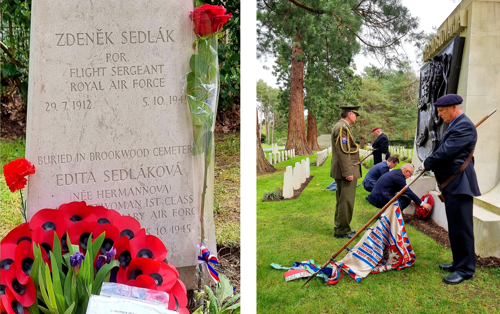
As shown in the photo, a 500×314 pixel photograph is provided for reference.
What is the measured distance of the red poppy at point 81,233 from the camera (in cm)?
166

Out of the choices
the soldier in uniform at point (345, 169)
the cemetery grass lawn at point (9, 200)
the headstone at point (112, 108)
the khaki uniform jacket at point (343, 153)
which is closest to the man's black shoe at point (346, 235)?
the soldier in uniform at point (345, 169)

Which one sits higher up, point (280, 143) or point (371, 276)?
point (280, 143)

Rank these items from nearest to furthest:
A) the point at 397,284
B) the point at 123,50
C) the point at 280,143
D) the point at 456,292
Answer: the point at 123,50, the point at 456,292, the point at 397,284, the point at 280,143

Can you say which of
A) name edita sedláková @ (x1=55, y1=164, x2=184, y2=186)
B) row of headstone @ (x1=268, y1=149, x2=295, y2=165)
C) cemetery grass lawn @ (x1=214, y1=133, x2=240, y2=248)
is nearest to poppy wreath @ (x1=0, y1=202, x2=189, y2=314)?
name edita sedláková @ (x1=55, y1=164, x2=184, y2=186)

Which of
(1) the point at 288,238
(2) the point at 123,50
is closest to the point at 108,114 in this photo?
(2) the point at 123,50

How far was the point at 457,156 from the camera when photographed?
2.19 m

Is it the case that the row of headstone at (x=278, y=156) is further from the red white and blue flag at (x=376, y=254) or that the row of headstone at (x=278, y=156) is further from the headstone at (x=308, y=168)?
the red white and blue flag at (x=376, y=254)

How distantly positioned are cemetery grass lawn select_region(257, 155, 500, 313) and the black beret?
27.4 inches

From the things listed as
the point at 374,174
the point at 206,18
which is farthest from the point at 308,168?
the point at 206,18

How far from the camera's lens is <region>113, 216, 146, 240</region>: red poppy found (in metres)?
1.77

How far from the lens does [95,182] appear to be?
2.04 m

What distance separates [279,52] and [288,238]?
1422mm

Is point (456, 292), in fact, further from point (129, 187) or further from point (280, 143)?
point (129, 187)

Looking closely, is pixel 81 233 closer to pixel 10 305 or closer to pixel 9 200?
pixel 10 305
